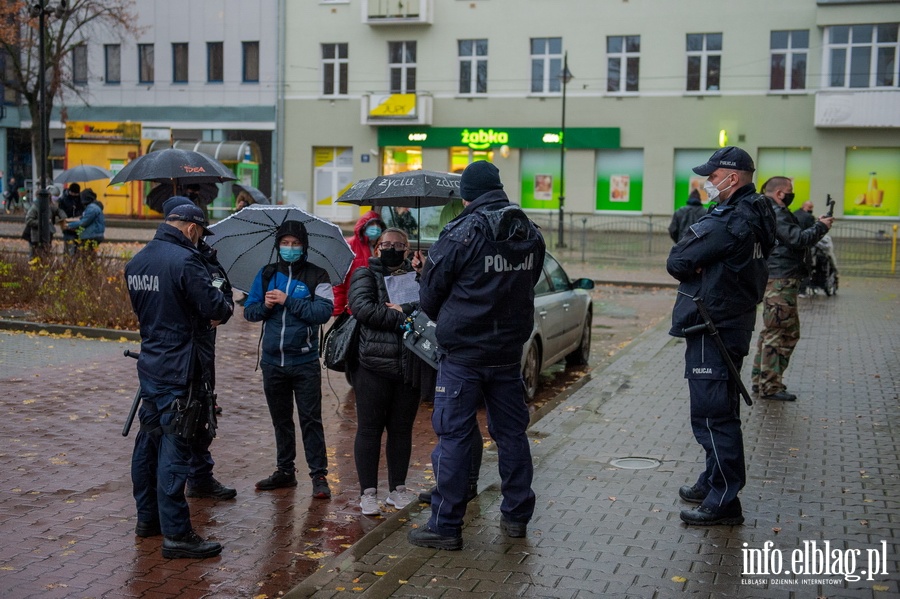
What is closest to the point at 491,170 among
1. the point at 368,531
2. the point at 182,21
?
the point at 368,531

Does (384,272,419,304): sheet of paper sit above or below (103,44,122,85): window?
below

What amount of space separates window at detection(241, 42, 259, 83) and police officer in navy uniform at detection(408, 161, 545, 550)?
41192mm

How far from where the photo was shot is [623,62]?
39562 mm

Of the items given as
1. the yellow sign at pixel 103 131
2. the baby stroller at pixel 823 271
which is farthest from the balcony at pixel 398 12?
the baby stroller at pixel 823 271

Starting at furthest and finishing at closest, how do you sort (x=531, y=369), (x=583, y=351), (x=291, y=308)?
(x=583, y=351) → (x=531, y=369) → (x=291, y=308)

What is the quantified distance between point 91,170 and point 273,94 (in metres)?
23.4

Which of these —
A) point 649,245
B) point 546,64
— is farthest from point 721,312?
point 546,64

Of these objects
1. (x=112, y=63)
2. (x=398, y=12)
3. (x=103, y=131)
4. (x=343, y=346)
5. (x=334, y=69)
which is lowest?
(x=343, y=346)

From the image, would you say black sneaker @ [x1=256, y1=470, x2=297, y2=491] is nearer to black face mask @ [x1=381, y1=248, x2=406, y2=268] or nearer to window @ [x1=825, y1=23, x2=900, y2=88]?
black face mask @ [x1=381, y1=248, x2=406, y2=268]

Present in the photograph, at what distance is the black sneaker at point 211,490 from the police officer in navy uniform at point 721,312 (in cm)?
293

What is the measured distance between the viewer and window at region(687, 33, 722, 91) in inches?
1510

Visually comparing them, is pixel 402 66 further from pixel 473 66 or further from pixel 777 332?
pixel 777 332

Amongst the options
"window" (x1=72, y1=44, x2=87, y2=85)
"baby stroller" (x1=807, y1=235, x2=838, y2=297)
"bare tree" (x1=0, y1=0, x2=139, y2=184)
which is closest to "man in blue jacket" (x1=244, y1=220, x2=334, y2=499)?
"baby stroller" (x1=807, y1=235, x2=838, y2=297)

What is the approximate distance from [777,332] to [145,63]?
138 ft
